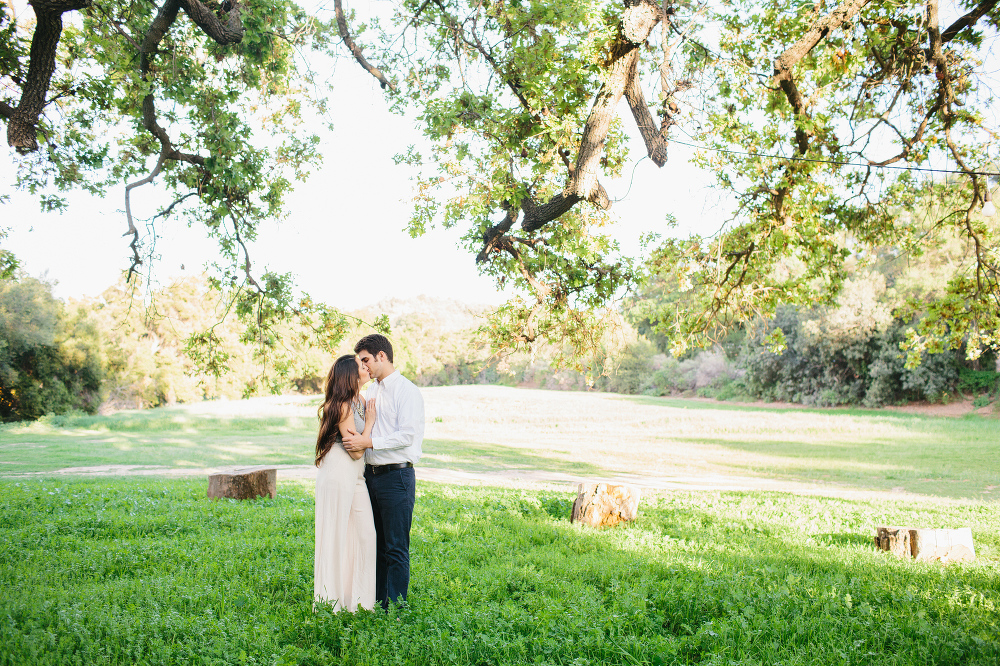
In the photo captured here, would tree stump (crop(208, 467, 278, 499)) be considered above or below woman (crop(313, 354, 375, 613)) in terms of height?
below

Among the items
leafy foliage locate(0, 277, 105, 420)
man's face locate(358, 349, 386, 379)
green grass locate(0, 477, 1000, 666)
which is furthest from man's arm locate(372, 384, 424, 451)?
leafy foliage locate(0, 277, 105, 420)

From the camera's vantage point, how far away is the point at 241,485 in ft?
34.8

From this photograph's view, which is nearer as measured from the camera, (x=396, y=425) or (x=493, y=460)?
(x=396, y=425)

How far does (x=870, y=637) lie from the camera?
4.58 metres

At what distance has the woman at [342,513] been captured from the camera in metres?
4.92

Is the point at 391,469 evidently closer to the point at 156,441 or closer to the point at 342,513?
the point at 342,513

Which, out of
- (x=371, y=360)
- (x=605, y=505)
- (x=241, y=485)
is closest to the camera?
(x=371, y=360)

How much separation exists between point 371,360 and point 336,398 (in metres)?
0.40

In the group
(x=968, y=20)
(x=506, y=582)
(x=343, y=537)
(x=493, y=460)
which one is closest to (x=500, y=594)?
(x=506, y=582)

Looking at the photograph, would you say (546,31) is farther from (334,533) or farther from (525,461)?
(525,461)

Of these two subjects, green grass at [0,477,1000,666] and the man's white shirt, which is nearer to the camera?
green grass at [0,477,1000,666]

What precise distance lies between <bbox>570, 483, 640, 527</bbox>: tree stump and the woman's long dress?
14.5ft

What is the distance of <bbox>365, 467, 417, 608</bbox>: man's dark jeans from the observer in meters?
5.00

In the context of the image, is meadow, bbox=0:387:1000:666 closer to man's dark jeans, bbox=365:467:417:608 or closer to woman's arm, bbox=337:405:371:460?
man's dark jeans, bbox=365:467:417:608
